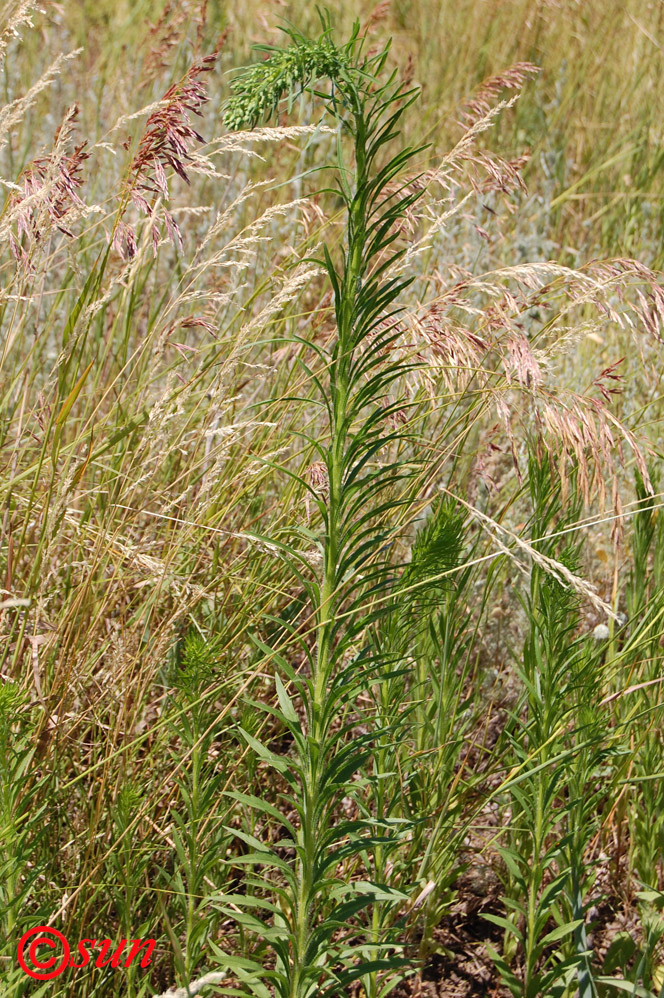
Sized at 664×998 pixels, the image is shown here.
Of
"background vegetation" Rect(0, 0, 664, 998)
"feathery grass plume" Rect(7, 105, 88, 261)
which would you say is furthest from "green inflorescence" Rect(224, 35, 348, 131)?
"feathery grass plume" Rect(7, 105, 88, 261)

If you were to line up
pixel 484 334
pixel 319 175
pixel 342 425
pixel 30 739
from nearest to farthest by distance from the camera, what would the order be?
pixel 342 425 < pixel 30 739 < pixel 484 334 < pixel 319 175

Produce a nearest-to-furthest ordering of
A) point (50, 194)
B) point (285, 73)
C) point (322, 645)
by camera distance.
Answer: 1. point (285, 73)
2. point (322, 645)
3. point (50, 194)

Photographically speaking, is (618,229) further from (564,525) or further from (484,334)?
(564,525)

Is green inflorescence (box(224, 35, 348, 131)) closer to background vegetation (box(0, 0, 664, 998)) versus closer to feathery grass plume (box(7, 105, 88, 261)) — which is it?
background vegetation (box(0, 0, 664, 998))

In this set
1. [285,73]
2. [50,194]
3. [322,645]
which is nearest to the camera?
[285,73]

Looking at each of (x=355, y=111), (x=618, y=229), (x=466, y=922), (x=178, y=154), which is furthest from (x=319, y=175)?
(x=466, y=922)

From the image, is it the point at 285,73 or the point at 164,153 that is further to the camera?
the point at 164,153

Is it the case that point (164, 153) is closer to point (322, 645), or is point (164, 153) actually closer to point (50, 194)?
point (50, 194)

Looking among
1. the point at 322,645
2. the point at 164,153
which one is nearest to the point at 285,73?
the point at 164,153

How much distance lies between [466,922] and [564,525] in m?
0.97

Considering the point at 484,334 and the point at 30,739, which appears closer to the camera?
the point at 30,739

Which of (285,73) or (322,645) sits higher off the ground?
(285,73)

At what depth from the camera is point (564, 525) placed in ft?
6.01

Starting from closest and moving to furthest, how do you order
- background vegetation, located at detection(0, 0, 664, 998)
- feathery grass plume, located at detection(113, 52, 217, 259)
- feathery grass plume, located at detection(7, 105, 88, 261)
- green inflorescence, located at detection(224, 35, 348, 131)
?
green inflorescence, located at detection(224, 35, 348, 131)
background vegetation, located at detection(0, 0, 664, 998)
feathery grass plume, located at detection(7, 105, 88, 261)
feathery grass plume, located at detection(113, 52, 217, 259)
